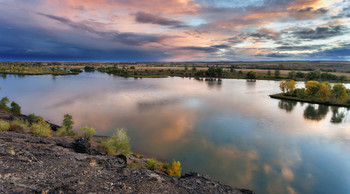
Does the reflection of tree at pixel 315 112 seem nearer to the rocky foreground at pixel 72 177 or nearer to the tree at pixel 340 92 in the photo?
the tree at pixel 340 92

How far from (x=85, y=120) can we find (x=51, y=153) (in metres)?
21.7

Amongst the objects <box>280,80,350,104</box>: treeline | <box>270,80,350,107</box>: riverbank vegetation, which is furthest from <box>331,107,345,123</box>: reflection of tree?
<box>280,80,350,104</box>: treeline

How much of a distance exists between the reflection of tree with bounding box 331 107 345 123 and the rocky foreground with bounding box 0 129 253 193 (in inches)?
1425

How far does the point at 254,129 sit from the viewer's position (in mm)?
29641

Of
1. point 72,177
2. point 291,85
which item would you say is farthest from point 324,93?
point 72,177

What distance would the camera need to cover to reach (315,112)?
40156 millimetres

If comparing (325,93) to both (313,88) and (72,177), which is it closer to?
(313,88)

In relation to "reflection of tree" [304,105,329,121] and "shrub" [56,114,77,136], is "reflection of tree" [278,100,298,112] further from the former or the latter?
"shrub" [56,114,77,136]

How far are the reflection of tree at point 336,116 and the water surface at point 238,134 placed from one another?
6.3 inches

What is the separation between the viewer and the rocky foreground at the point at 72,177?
7555 millimetres

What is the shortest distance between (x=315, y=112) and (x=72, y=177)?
4895 cm

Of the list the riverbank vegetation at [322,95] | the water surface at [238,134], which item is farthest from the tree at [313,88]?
the water surface at [238,134]

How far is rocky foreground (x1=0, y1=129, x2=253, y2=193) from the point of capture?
7.55 metres

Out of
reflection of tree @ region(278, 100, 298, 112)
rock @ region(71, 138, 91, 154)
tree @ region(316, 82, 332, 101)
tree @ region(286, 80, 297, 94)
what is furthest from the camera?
tree @ region(286, 80, 297, 94)
